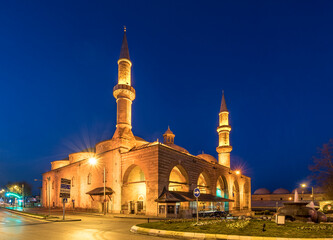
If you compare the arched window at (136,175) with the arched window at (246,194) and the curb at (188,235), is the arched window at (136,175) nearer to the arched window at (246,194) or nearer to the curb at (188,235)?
the curb at (188,235)

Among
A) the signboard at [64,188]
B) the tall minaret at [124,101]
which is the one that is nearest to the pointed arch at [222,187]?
the tall minaret at [124,101]

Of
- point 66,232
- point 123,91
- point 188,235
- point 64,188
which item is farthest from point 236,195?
point 66,232

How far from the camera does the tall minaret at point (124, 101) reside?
34.7 metres

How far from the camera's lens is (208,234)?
1096 cm

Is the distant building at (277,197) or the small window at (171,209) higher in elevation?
the small window at (171,209)

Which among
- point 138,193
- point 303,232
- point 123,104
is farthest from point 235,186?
point 303,232

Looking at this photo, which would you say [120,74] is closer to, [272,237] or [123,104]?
[123,104]

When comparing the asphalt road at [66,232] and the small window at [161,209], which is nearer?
the asphalt road at [66,232]

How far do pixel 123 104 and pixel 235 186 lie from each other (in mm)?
33692

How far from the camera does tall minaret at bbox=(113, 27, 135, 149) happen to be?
34.7 m

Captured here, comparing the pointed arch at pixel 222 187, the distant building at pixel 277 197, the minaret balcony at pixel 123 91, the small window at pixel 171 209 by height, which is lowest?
the distant building at pixel 277 197

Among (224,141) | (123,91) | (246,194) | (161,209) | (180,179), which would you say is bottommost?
(246,194)

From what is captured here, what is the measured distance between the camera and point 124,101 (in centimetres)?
3719

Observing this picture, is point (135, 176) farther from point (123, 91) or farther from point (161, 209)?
point (123, 91)
